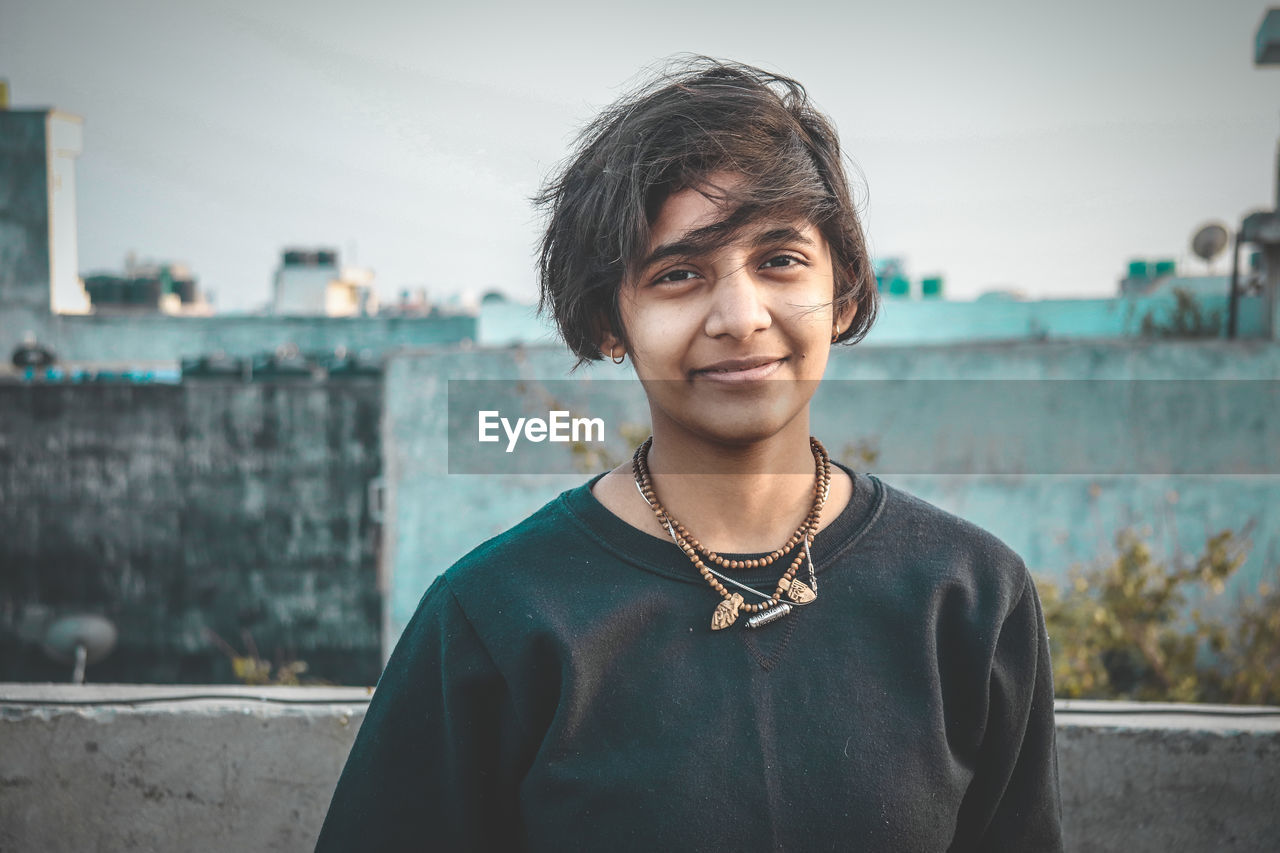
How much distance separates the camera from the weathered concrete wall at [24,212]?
17.6m

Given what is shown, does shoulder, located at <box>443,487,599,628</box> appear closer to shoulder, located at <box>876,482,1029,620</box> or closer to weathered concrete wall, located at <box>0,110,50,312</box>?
shoulder, located at <box>876,482,1029,620</box>

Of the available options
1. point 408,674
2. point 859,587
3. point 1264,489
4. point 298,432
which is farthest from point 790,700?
point 298,432

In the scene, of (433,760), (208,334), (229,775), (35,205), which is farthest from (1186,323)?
(35,205)

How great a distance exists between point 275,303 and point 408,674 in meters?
26.4

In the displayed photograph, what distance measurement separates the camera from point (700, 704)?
138 centimetres

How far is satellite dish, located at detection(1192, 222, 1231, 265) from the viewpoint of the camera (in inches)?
558

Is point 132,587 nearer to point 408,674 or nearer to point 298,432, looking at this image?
point 298,432

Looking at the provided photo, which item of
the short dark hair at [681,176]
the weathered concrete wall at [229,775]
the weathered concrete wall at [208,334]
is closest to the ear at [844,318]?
the short dark hair at [681,176]

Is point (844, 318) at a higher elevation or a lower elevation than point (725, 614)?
higher

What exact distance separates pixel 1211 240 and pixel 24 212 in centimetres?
1855

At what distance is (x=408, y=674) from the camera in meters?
1.47

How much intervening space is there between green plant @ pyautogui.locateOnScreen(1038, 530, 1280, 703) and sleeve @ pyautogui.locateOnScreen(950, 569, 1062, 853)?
9.37ft

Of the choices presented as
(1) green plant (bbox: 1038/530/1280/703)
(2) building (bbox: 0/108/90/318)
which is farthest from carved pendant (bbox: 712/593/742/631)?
(2) building (bbox: 0/108/90/318)

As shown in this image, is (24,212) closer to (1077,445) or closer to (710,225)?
(1077,445)
